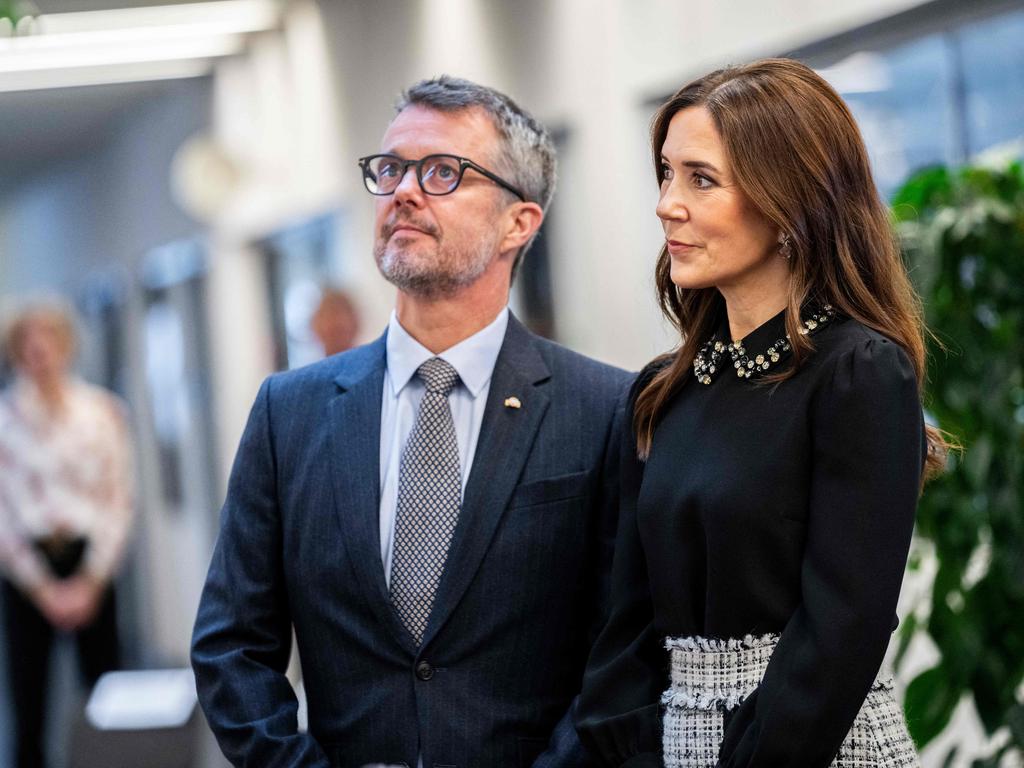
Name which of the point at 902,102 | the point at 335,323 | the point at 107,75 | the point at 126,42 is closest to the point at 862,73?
the point at 902,102

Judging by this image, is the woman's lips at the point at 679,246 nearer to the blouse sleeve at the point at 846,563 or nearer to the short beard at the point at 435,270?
the blouse sleeve at the point at 846,563

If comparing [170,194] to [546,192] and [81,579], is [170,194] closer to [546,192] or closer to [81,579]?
[81,579]

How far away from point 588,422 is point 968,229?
125cm

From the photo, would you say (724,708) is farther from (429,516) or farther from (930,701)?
(930,701)

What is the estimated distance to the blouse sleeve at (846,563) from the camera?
167cm

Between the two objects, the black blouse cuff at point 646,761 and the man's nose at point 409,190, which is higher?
the man's nose at point 409,190

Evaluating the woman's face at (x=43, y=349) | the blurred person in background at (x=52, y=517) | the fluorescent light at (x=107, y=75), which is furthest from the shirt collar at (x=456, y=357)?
the fluorescent light at (x=107, y=75)

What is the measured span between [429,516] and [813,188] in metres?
0.80

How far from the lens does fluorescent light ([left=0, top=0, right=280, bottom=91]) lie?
8.30 metres

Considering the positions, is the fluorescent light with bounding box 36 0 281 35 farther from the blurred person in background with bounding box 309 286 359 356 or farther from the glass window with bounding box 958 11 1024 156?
the glass window with bounding box 958 11 1024 156

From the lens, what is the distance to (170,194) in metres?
10.0

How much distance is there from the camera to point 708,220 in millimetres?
1804

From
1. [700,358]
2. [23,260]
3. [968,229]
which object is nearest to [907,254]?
[968,229]

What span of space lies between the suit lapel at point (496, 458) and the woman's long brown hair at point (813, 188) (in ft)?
1.95
